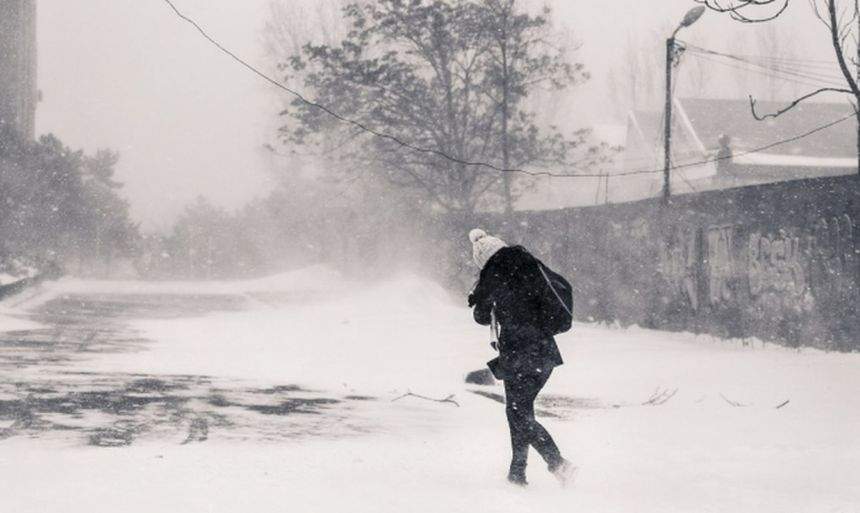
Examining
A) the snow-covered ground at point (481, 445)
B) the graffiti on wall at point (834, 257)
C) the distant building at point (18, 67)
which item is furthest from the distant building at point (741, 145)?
the distant building at point (18, 67)

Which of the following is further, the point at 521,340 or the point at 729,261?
the point at 729,261

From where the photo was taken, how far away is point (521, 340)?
6.44m

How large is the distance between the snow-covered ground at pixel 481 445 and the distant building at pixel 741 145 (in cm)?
2202

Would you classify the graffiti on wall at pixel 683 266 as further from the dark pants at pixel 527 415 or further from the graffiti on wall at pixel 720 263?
the dark pants at pixel 527 415

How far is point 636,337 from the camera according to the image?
17938mm

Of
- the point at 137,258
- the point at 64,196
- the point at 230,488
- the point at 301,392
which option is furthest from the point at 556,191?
the point at 230,488

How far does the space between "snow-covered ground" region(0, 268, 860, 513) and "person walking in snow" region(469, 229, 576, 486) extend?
307 millimetres

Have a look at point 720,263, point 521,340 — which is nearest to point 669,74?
point 720,263

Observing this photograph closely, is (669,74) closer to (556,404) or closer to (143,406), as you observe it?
(556,404)

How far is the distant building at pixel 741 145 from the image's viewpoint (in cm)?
3762

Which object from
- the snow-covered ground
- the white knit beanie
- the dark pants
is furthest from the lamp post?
the dark pants

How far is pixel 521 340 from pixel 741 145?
37.2m

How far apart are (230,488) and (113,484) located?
2.36 feet

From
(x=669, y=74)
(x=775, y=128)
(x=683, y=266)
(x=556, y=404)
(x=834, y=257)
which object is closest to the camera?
(x=556, y=404)
